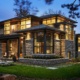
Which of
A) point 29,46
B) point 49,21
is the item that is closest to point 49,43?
point 29,46

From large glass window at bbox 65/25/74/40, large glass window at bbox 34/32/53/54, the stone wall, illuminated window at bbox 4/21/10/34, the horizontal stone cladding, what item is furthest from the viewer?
illuminated window at bbox 4/21/10/34

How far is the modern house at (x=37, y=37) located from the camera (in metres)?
28.3

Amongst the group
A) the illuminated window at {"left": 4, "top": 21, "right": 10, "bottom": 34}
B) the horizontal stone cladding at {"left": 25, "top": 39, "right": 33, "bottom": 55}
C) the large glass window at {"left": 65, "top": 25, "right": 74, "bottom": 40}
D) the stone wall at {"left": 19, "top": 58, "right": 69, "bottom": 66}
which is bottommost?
the stone wall at {"left": 19, "top": 58, "right": 69, "bottom": 66}

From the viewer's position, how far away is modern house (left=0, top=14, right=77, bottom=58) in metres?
28.3

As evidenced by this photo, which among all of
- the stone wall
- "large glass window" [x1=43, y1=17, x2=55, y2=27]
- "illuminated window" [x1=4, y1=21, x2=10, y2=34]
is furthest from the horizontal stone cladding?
"illuminated window" [x1=4, y1=21, x2=10, y2=34]

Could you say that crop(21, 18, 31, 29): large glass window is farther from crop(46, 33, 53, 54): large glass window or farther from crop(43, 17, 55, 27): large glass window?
crop(46, 33, 53, 54): large glass window

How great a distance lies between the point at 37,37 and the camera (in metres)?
28.6

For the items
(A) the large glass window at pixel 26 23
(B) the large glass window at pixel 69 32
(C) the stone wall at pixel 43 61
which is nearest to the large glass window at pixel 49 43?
(C) the stone wall at pixel 43 61

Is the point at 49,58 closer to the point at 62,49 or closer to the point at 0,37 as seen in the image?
the point at 62,49

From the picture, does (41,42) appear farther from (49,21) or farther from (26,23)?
(49,21)

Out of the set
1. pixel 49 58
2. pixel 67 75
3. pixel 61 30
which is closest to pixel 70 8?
pixel 67 75

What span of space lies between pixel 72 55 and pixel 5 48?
36.3 feet

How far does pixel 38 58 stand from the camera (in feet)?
85.8

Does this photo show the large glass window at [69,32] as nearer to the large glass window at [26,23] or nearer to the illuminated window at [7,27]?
the large glass window at [26,23]
